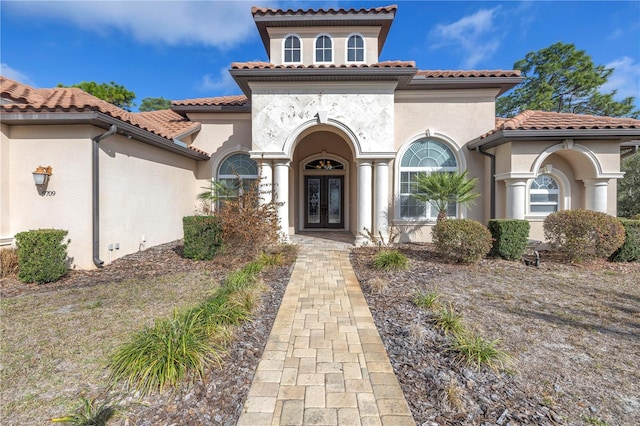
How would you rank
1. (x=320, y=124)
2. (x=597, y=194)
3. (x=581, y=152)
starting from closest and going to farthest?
(x=581, y=152) < (x=597, y=194) < (x=320, y=124)

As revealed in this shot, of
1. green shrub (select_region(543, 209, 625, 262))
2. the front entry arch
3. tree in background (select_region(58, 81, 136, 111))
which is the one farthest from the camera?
tree in background (select_region(58, 81, 136, 111))

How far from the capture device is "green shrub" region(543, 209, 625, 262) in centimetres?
697

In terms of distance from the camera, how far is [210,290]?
5.26 m

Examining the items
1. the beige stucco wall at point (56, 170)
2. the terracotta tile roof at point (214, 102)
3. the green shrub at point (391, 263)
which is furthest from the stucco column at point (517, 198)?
the beige stucco wall at point (56, 170)

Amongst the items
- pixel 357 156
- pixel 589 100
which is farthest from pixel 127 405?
pixel 589 100

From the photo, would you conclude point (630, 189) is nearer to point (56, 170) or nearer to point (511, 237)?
point (511, 237)

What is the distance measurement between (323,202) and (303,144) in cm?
286

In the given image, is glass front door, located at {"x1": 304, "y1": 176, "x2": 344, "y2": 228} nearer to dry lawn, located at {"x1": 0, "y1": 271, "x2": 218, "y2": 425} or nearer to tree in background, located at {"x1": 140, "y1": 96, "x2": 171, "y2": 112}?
dry lawn, located at {"x1": 0, "y1": 271, "x2": 218, "y2": 425}

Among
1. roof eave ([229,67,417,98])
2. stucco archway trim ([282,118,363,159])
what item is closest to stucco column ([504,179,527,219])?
roof eave ([229,67,417,98])

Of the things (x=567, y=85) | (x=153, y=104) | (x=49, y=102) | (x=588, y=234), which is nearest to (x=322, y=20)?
(x=49, y=102)

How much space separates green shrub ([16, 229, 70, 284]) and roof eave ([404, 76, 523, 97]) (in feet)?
36.7

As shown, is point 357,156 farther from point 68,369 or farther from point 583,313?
point 68,369

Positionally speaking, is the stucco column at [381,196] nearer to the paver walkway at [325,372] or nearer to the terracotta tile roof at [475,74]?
the terracotta tile roof at [475,74]

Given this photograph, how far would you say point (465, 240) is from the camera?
6.80 m
